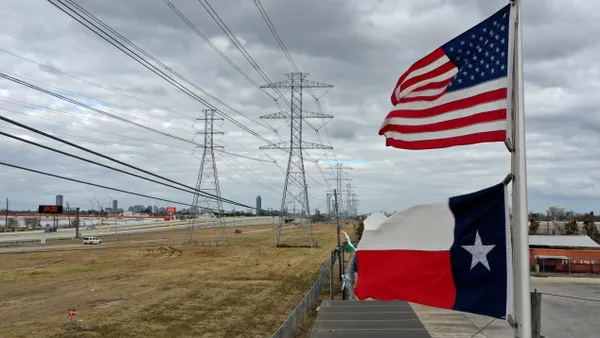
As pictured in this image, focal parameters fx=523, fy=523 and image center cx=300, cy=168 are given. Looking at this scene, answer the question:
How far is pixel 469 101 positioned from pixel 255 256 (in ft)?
179

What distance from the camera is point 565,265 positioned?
2112 inches

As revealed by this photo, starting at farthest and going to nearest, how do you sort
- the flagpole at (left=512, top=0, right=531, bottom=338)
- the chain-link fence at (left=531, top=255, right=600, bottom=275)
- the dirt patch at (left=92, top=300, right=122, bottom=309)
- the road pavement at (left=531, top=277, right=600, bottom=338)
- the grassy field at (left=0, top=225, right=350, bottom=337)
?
the chain-link fence at (left=531, top=255, right=600, bottom=275) < the dirt patch at (left=92, top=300, right=122, bottom=309) < the road pavement at (left=531, top=277, right=600, bottom=338) < the grassy field at (left=0, top=225, right=350, bottom=337) < the flagpole at (left=512, top=0, right=531, bottom=338)

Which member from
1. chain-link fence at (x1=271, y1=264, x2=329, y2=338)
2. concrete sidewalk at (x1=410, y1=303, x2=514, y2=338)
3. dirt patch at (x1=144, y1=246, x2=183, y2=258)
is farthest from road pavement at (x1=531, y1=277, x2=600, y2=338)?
dirt patch at (x1=144, y1=246, x2=183, y2=258)

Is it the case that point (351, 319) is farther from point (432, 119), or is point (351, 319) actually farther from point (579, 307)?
point (579, 307)

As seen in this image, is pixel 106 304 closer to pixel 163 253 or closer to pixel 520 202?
pixel 520 202

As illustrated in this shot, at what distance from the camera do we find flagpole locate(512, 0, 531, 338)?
17.1 ft

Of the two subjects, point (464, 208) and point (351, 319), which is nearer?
point (464, 208)

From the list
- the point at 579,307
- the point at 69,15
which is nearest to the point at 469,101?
the point at 69,15

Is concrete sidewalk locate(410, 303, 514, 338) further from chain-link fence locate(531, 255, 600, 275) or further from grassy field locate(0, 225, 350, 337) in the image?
chain-link fence locate(531, 255, 600, 275)

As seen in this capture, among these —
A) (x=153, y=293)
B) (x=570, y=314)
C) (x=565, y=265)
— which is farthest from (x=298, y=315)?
(x=565, y=265)

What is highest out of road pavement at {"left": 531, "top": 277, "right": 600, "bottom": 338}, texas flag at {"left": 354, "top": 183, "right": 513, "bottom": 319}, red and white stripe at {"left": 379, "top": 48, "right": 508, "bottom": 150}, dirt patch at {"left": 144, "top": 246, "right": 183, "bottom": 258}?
red and white stripe at {"left": 379, "top": 48, "right": 508, "bottom": 150}

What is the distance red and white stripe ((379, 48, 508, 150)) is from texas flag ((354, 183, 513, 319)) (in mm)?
734

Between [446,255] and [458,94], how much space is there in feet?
6.74

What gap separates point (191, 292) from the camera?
3494 centimetres
